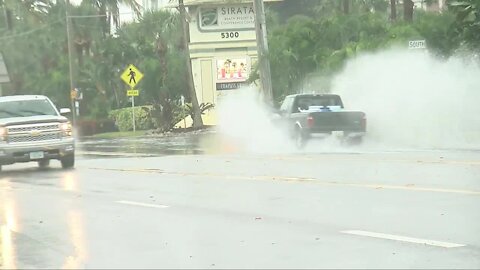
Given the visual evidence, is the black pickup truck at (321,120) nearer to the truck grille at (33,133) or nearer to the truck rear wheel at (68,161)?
the truck rear wheel at (68,161)

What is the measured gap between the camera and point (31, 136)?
22344mm

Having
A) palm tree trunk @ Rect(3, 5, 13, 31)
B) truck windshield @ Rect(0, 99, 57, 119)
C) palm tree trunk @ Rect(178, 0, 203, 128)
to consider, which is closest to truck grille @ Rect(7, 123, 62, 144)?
truck windshield @ Rect(0, 99, 57, 119)

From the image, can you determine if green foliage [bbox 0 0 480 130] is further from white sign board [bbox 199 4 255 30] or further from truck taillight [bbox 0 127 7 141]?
truck taillight [bbox 0 127 7 141]

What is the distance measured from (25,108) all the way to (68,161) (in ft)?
5.89

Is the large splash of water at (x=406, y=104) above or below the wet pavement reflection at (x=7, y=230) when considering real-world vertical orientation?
above

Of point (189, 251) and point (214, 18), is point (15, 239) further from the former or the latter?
point (214, 18)

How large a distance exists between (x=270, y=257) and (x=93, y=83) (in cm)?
5249

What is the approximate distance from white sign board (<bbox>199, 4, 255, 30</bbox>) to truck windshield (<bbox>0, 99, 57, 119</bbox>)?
27704 millimetres

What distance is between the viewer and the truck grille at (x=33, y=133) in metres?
22.2

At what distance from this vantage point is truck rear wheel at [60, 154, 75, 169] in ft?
75.6

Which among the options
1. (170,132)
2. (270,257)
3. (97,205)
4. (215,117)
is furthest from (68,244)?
(215,117)

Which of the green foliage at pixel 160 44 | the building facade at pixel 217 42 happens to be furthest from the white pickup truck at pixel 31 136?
the building facade at pixel 217 42

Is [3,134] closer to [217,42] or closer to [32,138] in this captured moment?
[32,138]

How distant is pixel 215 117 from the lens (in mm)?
49219
